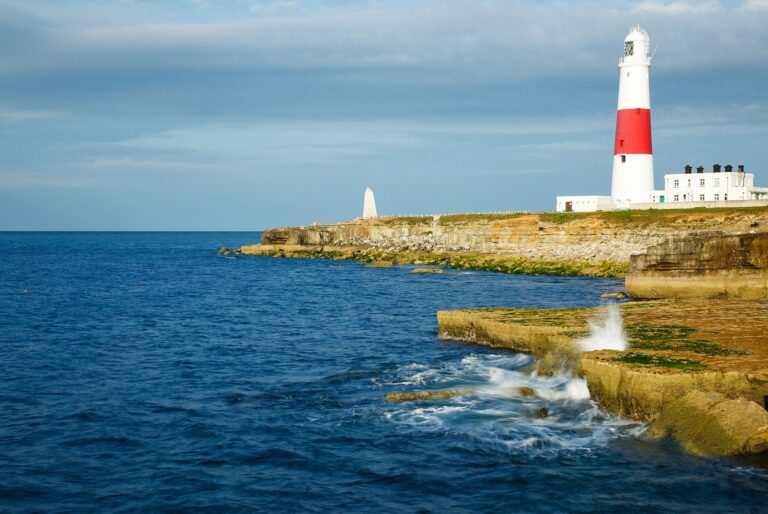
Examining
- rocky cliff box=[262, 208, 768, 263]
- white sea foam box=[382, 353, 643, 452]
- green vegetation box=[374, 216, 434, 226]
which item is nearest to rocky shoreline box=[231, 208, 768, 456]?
rocky cliff box=[262, 208, 768, 263]

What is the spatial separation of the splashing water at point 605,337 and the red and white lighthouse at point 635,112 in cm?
4862

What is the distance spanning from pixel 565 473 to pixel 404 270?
5917 cm

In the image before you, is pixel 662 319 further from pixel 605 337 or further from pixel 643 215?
pixel 643 215

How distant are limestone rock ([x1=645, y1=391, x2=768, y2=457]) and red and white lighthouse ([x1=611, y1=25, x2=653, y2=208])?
57.8 m

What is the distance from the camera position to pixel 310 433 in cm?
1880

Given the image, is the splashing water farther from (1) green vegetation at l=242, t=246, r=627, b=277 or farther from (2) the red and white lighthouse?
(2) the red and white lighthouse

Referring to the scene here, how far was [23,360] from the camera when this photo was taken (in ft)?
93.6

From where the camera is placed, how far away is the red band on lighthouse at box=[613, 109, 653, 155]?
70.1m

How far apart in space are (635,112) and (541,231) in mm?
15323

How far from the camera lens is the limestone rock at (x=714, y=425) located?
51.2 feet

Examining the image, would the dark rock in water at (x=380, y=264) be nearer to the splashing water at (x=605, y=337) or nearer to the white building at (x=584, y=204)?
the white building at (x=584, y=204)

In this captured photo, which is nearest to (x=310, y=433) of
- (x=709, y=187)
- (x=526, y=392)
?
(x=526, y=392)

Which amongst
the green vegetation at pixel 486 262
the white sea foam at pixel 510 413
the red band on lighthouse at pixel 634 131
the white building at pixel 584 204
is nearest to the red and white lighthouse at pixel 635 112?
the red band on lighthouse at pixel 634 131

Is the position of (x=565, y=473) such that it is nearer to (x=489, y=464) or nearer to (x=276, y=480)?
(x=489, y=464)
